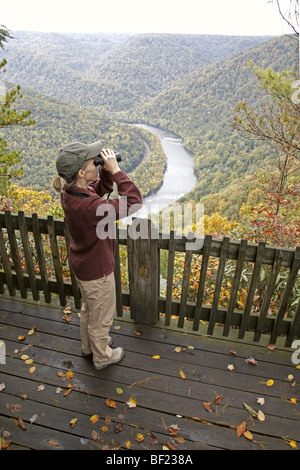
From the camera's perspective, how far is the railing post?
2.52 metres

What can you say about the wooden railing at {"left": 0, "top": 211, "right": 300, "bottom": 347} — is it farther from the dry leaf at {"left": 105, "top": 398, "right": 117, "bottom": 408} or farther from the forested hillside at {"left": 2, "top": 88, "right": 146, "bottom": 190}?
the forested hillside at {"left": 2, "top": 88, "right": 146, "bottom": 190}

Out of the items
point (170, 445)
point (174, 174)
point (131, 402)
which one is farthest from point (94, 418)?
point (174, 174)

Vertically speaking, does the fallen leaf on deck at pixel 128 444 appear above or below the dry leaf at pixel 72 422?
below

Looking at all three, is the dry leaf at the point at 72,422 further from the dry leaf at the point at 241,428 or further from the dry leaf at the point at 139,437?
the dry leaf at the point at 241,428

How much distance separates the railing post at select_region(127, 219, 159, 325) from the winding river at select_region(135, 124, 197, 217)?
122 ft

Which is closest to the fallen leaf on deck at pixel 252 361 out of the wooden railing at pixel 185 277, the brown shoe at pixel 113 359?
the wooden railing at pixel 185 277

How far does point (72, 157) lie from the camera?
1764 mm

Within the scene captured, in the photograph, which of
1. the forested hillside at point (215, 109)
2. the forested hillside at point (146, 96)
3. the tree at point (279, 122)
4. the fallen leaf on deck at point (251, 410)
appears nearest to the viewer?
the fallen leaf on deck at point (251, 410)

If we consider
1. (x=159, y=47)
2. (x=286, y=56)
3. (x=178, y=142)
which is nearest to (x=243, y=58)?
(x=286, y=56)

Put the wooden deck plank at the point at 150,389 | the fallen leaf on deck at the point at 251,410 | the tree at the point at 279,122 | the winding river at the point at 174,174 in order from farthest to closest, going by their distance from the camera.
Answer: the winding river at the point at 174,174, the tree at the point at 279,122, the fallen leaf on deck at the point at 251,410, the wooden deck plank at the point at 150,389

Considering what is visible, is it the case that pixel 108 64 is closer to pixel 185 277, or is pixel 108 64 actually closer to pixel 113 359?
pixel 185 277

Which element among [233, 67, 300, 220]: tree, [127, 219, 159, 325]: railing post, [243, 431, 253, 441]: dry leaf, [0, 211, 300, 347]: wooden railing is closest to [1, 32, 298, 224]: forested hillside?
[233, 67, 300, 220]: tree

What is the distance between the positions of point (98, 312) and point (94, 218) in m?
0.78

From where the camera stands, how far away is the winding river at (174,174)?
48.8m
